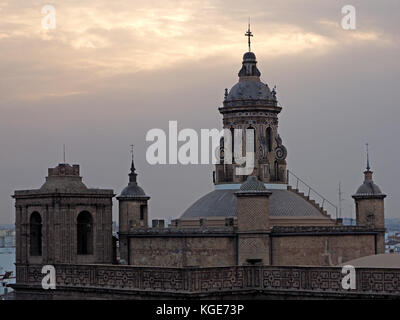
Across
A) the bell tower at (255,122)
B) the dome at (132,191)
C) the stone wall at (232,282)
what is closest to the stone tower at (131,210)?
the dome at (132,191)

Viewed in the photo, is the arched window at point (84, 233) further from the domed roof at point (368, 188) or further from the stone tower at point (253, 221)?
the domed roof at point (368, 188)

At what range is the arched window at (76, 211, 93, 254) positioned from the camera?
4197 centimetres

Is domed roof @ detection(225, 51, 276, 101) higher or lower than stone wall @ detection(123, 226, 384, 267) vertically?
higher

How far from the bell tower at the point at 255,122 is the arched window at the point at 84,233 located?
20.5 metres

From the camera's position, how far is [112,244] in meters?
42.6

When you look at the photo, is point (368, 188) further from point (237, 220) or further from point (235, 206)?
point (237, 220)

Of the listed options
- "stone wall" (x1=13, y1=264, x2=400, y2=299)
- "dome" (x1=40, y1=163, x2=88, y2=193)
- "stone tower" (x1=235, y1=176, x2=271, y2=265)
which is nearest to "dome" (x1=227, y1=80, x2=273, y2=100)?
"stone tower" (x1=235, y1=176, x2=271, y2=265)

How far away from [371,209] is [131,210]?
14201mm

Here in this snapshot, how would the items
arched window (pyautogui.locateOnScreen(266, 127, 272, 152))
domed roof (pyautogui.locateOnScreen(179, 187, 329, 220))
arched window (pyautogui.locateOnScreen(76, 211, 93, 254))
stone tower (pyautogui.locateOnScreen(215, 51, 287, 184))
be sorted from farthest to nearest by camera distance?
1. arched window (pyautogui.locateOnScreen(266, 127, 272, 152))
2. stone tower (pyautogui.locateOnScreen(215, 51, 287, 184))
3. domed roof (pyautogui.locateOnScreen(179, 187, 329, 220))
4. arched window (pyautogui.locateOnScreen(76, 211, 93, 254))

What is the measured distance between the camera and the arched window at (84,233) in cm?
4197

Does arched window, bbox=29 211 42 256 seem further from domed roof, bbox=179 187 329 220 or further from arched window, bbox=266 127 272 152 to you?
arched window, bbox=266 127 272 152

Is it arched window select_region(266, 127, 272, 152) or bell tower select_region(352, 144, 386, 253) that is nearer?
bell tower select_region(352, 144, 386, 253)

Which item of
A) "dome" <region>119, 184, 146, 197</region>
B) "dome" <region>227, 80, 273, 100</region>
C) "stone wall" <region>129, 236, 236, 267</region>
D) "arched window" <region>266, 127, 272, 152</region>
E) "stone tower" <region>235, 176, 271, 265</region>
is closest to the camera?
"stone tower" <region>235, 176, 271, 265</region>
